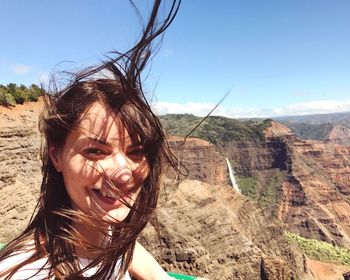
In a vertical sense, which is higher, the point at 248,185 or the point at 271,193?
the point at 248,185

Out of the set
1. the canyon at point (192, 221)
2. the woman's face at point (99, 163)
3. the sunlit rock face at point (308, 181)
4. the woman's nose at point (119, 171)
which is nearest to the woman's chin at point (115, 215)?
the woman's face at point (99, 163)

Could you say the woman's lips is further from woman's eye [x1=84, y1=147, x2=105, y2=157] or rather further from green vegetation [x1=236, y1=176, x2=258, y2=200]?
green vegetation [x1=236, y1=176, x2=258, y2=200]

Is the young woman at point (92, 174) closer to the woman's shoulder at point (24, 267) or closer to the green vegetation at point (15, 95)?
the woman's shoulder at point (24, 267)

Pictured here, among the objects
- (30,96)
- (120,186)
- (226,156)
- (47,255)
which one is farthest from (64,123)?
(226,156)

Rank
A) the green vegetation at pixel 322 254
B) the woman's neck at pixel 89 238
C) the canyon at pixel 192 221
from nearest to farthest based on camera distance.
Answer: the woman's neck at pixel 89 238, the canyon at pixel 192 221, the green vegetation at pixel 322 254

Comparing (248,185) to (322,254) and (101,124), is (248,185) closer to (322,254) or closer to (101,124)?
(322,254)

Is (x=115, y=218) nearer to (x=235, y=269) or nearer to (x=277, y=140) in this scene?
(x=235, y=269)

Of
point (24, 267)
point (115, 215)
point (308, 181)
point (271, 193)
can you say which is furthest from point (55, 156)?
point (308, 181)

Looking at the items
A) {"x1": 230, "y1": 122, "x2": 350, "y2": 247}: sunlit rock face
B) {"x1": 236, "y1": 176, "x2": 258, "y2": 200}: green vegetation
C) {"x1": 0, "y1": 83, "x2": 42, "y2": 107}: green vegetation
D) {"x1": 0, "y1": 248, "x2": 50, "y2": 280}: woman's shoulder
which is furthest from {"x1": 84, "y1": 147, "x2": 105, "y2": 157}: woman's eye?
{"x1": 236, "y1": 176, "x2": 258, "y2": 200}: green vegetation
